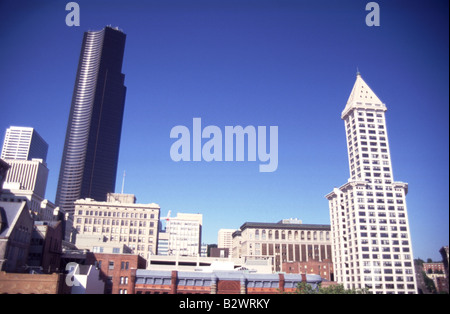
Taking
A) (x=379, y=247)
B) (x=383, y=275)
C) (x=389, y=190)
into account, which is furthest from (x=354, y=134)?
(x=383, y=275)

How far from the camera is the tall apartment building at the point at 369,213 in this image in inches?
4144

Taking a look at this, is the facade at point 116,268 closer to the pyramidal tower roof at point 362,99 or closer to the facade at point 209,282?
the facade at point 209,282

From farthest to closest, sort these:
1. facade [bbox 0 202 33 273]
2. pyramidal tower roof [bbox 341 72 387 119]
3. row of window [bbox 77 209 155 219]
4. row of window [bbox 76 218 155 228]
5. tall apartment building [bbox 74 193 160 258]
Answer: row of window [bbox 77 209 155 219], row of window [bbox 76 218 155 228], tall apartment building [bbox 74 193 160 258], pyramidal tower roof [bbox 341 72 387 119], facade [bbox 0 202 33 273]

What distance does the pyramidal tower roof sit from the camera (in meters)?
128

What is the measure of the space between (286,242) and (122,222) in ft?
221

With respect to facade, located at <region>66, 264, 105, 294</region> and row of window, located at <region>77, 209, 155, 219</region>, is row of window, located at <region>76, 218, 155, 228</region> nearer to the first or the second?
row of window, located at <region>77, 209, 155, 219</region>

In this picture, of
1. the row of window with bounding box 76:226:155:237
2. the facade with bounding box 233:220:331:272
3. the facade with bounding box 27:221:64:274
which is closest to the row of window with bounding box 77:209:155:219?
the row of window with bounding box 76:226:155:237

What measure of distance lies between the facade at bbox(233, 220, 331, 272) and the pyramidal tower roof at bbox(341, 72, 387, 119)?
50414mm

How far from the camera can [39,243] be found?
195 feet

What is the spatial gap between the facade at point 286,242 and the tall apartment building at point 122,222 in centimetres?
3956

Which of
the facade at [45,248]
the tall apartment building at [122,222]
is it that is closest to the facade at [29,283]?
the facade at [45,248]

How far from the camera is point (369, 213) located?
372 ft
